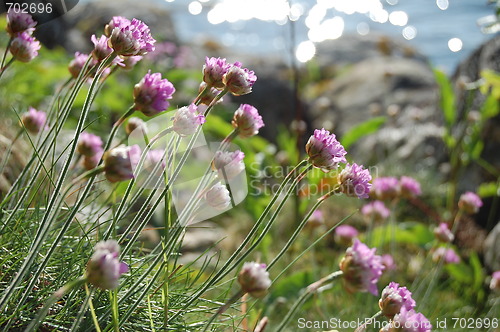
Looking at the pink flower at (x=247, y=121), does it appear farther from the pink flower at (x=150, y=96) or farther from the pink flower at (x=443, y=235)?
the pink flower at (x=443, y=235)

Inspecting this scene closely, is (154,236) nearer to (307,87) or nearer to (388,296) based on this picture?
(388,296)

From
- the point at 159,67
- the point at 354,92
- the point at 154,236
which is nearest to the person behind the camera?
the point at 154,236

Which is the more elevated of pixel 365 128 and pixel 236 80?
pixel 236 80

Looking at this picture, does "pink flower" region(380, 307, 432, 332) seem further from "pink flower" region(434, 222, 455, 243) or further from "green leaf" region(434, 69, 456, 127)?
"green leaf" region(434, 69, 456, 127)

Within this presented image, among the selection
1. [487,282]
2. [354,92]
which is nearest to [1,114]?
[487,282]

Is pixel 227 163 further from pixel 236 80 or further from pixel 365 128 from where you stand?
pixel 365 128

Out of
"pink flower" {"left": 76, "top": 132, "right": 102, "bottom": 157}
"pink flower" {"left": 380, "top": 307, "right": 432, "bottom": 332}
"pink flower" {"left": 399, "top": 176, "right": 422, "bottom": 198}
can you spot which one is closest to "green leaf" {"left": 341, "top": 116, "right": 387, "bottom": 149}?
"pink flower" {"left": 399, "top": 176, "right": 422, "bottom": 198}

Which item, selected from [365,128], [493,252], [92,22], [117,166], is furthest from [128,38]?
[92,22]
